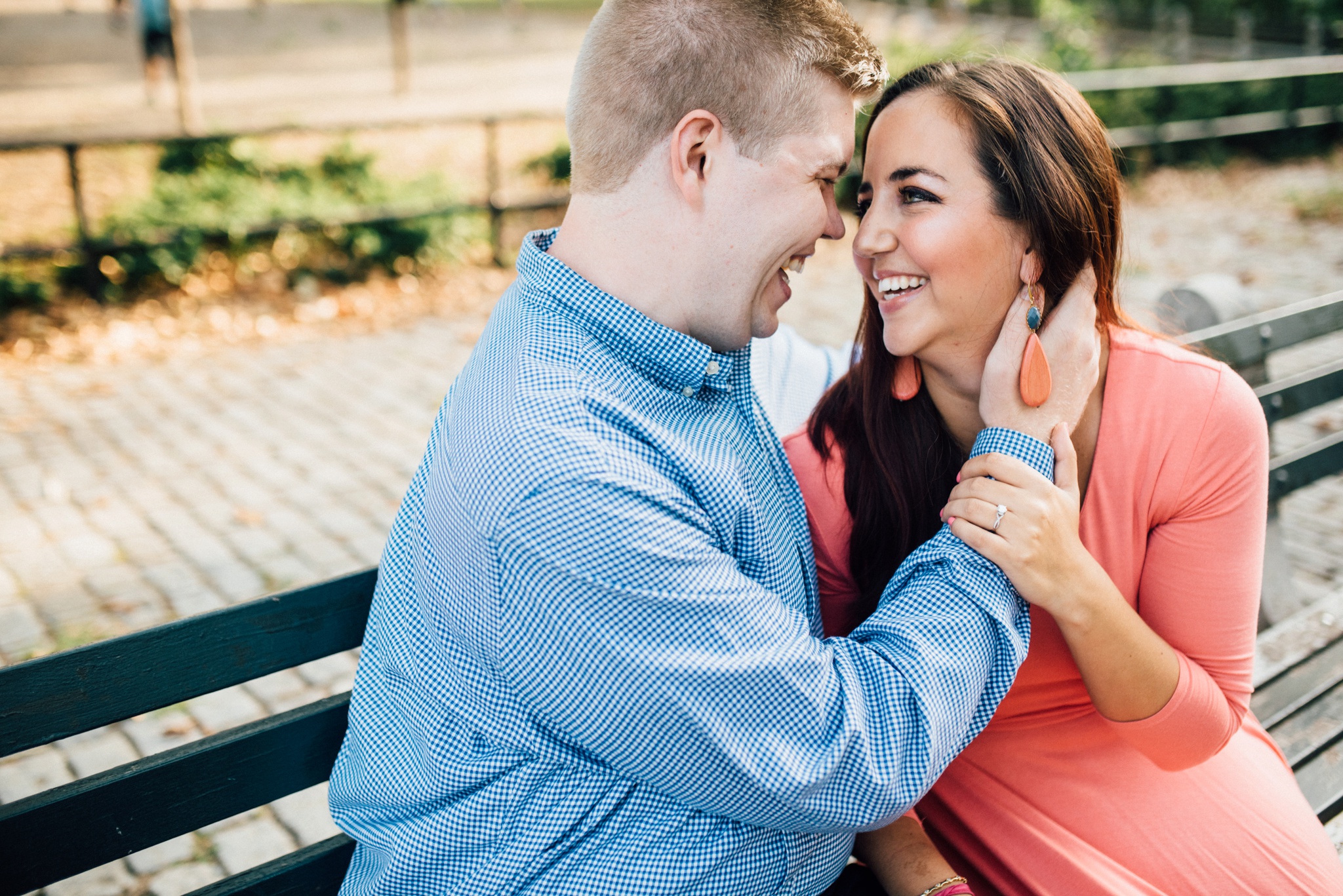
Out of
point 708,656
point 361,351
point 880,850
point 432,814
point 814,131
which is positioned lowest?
point 361,351

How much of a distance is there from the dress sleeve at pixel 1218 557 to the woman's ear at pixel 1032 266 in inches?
15.3

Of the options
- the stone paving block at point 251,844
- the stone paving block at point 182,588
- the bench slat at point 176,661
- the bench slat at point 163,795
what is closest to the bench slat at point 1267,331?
the bench slat at point 176,661

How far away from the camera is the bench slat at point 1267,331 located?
3199mm

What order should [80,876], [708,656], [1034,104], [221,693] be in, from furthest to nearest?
[221,693] < [80,876] < [1034,104] < [708,656]

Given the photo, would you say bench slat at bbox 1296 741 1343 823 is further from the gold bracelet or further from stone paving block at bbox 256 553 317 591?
stone paving block at bbox 256 553 317 591

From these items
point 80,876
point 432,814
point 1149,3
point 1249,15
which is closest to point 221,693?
point 80,876

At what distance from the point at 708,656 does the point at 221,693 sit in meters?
3.03

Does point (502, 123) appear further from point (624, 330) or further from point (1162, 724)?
point (1162, 724)

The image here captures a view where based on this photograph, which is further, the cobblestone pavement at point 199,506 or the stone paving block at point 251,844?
the cobblestone pavement at point 199,506

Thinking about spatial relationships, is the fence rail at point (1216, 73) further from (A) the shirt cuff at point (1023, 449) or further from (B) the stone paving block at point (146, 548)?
(A) the shirt cuff at point (1023, 449)

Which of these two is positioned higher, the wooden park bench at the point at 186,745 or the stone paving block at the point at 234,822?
the wooden park bench at the point at 186,745

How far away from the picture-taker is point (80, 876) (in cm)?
306

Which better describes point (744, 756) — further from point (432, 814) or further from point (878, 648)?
point (432, 814)

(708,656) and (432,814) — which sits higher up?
(708,656)
